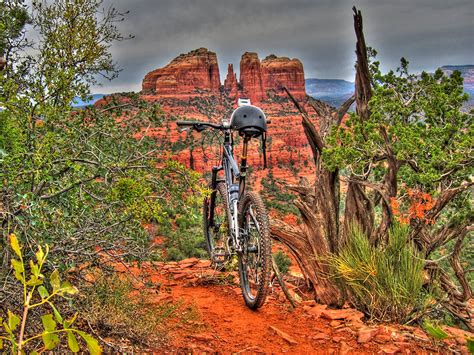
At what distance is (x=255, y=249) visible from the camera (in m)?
4.11

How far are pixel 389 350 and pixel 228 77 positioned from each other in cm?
10191

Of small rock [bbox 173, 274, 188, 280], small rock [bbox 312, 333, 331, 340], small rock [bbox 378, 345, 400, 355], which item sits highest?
small rock [bbox 173, 274, 188, 280]

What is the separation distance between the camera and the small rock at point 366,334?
3.54 metres

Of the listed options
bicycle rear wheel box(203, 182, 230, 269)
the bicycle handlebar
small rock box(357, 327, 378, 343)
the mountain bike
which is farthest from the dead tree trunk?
the bicycle handlebar

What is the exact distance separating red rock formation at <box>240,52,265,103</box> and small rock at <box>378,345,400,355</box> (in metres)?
92.6

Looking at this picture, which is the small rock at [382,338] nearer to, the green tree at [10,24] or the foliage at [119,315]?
the foliage at [119,315]

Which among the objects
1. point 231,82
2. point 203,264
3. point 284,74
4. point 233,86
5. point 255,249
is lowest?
Answer: point 203,264

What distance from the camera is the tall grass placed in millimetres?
4180

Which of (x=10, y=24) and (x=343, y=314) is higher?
(x=10, y=24)

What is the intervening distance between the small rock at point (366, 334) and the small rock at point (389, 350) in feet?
0.50

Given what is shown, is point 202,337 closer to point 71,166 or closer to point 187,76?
point 71,166

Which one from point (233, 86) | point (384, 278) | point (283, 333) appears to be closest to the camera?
point (283, 333)

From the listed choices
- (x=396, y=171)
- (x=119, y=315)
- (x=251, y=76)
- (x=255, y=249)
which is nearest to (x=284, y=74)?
(x=251, y=76)

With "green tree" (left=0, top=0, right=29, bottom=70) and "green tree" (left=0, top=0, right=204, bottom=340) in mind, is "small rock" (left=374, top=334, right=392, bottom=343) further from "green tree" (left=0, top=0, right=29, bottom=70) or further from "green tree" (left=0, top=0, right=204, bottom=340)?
"green tree" (left=0, top=0, right=29, bottom=70)
